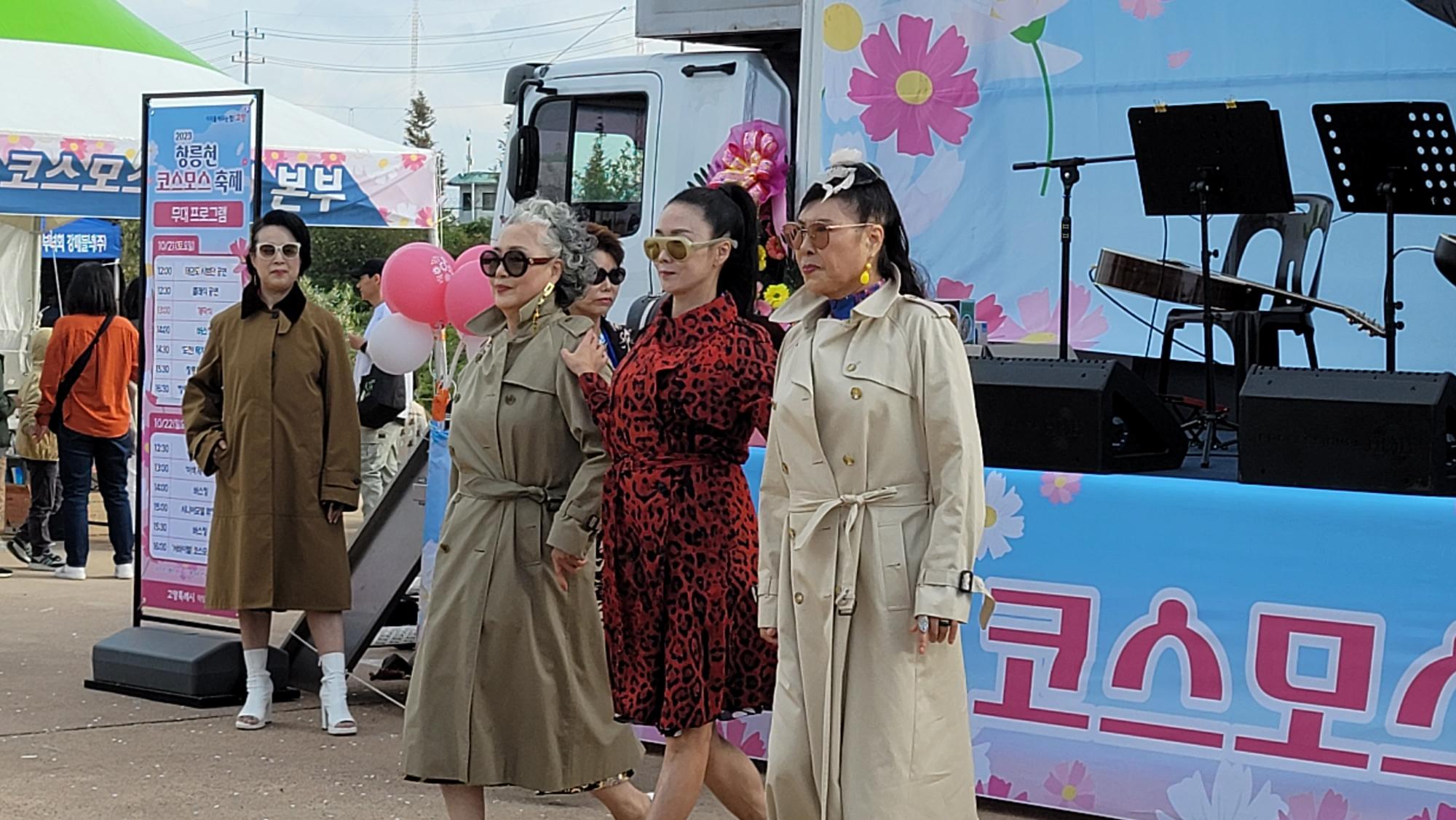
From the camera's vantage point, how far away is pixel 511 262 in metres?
4.38

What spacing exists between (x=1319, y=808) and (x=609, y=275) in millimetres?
2295

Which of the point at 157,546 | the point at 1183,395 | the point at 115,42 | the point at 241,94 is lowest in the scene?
the point at 157,546

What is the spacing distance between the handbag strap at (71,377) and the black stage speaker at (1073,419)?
6327 millimetres

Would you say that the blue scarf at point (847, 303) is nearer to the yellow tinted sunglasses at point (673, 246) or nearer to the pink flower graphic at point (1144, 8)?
the yellow tinted sunglasses at point (673, 246)

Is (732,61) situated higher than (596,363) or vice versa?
(732,61)

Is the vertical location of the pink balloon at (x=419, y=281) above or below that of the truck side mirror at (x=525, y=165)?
below

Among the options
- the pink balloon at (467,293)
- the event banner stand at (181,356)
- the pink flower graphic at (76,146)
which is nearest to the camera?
the pink balloon at (467,293)

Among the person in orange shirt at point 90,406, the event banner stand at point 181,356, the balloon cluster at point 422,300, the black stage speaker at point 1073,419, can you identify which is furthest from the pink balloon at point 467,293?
the person in orange shirt at point 90,406

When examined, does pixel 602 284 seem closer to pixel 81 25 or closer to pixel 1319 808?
pixel 1319 808

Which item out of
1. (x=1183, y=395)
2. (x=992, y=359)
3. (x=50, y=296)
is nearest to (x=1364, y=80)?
(x=1183, y=395)

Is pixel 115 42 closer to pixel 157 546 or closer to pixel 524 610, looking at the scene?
pixel 157 546

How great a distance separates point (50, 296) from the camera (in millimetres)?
21672

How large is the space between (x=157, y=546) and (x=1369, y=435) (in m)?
4.63

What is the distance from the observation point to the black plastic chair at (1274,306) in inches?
294
